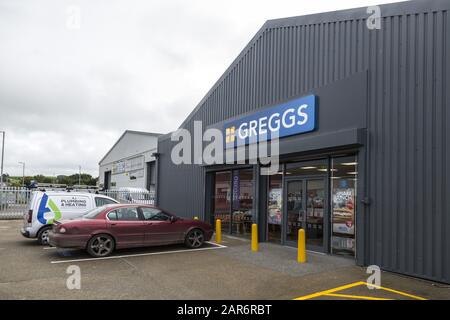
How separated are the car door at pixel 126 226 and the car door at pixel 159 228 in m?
0.18

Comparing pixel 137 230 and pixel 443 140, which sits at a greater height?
pixel 443 140

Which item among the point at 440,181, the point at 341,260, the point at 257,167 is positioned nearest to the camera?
the point at 440,181

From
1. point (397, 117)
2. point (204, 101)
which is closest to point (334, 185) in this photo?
point (397, 117)

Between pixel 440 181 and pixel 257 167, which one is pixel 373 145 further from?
pixel 257 167

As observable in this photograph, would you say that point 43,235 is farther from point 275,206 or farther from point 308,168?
point 308,168

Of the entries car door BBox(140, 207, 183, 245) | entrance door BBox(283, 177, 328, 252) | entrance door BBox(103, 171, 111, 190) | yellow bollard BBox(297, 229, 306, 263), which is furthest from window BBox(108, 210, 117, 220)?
entrance door BBox(103, 171, 111, 190)

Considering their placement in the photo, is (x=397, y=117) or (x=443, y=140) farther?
(x=397, y=117)

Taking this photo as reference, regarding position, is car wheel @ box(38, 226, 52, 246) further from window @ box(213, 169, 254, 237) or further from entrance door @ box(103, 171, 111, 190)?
entrance door @ box(103, 171, 111, 190)

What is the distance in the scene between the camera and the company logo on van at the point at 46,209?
36.6 feet

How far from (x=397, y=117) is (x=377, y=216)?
2.25 metres

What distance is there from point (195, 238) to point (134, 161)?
30879 mm

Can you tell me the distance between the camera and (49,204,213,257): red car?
909cm

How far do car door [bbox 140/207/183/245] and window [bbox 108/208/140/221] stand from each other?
233 mm

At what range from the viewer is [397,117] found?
8.03 meters
